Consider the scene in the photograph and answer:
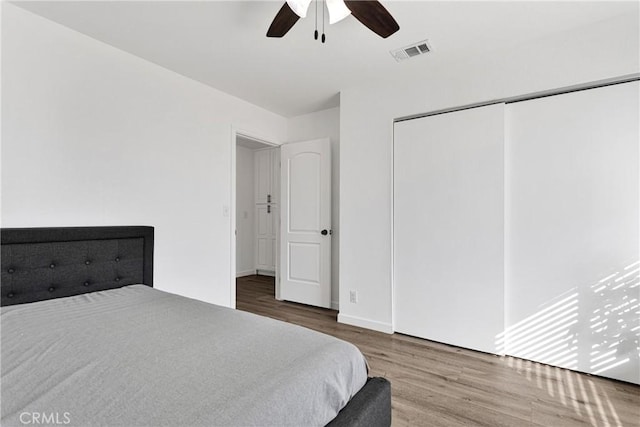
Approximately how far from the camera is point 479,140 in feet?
8.08

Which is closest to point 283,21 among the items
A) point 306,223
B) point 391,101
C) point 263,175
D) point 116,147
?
point 391,101

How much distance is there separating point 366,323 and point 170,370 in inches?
89.9

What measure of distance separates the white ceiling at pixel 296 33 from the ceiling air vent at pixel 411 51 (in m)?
0.05

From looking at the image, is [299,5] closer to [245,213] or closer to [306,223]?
[306,223]

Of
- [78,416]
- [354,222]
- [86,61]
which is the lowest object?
[78,416]

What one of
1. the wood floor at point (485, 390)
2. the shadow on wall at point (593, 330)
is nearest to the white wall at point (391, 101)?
the wood floor at point (485, 390)

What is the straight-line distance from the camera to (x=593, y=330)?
2062mm

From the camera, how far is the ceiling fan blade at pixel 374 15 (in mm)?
1469

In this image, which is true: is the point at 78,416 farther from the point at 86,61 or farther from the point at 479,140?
the point at 479,140

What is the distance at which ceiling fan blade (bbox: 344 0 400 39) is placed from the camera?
147 centimetres

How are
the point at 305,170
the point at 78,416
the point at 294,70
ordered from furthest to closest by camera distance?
1. the point at 305,170
2. the point at 294,70
3. the point at 78,416

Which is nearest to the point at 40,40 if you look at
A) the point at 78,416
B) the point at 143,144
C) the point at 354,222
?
the point at 143,144

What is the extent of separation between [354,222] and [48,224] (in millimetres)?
2390

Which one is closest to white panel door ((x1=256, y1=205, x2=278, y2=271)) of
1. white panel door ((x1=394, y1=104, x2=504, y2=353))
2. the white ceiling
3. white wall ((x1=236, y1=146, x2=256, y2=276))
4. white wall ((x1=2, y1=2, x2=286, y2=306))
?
white wall ((x1=236, y1=146, x2=256, y2=276))
